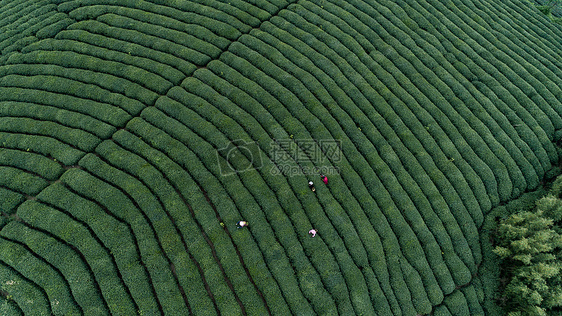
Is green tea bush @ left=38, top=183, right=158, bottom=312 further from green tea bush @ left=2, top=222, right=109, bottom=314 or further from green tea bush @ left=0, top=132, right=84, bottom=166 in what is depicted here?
green tea bush @ left=0, top=132, right=84, bottom=166

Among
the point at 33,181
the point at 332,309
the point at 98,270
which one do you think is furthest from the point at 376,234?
the point at 33,181

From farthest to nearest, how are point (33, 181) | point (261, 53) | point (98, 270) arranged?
point (261, 53)
point (33, 181)
point (98, 270)

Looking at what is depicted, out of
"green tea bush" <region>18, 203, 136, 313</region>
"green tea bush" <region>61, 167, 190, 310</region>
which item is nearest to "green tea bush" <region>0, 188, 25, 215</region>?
"green tea bush" <region>18, 203, 136, 313</region>

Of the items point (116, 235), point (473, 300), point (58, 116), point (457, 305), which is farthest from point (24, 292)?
point (473, 300)

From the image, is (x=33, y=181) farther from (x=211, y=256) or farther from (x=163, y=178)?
(x=211, y=256)

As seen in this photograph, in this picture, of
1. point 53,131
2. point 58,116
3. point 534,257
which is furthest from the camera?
point 58,116

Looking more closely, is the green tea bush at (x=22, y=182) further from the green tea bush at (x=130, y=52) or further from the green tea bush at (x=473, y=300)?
the green tea bush at (x=473, y=300)

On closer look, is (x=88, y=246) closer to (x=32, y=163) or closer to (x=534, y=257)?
(x=32, y=163)

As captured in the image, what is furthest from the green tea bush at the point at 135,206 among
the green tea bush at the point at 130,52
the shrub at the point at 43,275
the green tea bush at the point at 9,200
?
the green tea bush at the point at 130,52
